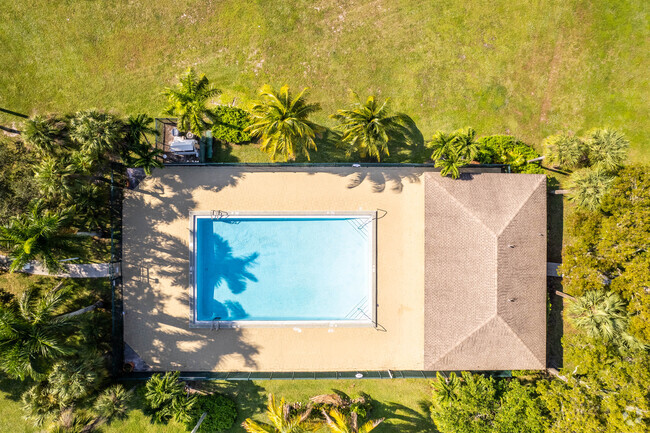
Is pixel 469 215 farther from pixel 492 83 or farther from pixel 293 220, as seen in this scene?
pixel 293 220

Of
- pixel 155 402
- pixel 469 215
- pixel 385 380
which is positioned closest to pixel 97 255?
pixel 155 402

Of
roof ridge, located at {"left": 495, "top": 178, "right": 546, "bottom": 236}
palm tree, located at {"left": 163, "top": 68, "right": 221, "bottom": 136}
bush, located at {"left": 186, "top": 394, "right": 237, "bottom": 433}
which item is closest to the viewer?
palm tree, located at {"left": 163, "top": 68, "right": 221, "bottom": 136}

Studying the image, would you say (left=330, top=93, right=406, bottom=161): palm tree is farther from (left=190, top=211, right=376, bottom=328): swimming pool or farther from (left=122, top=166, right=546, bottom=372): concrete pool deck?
(left=190, top=211, right=376, bottom=328): swimming pool

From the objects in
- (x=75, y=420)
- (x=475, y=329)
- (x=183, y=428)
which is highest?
(x=475, y=329)

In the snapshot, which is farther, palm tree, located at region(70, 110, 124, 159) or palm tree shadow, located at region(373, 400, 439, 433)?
palm tree shadow, located at region(373, 400, 439, 433)

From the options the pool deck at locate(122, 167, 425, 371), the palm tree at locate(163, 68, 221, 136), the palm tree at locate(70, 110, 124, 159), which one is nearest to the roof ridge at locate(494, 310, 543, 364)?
the pool deck at locate(122, 167, 425, 371)

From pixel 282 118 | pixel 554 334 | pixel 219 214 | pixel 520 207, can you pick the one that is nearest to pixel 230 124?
pixel 282 118

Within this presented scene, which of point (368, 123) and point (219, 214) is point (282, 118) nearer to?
point (368, 123)
